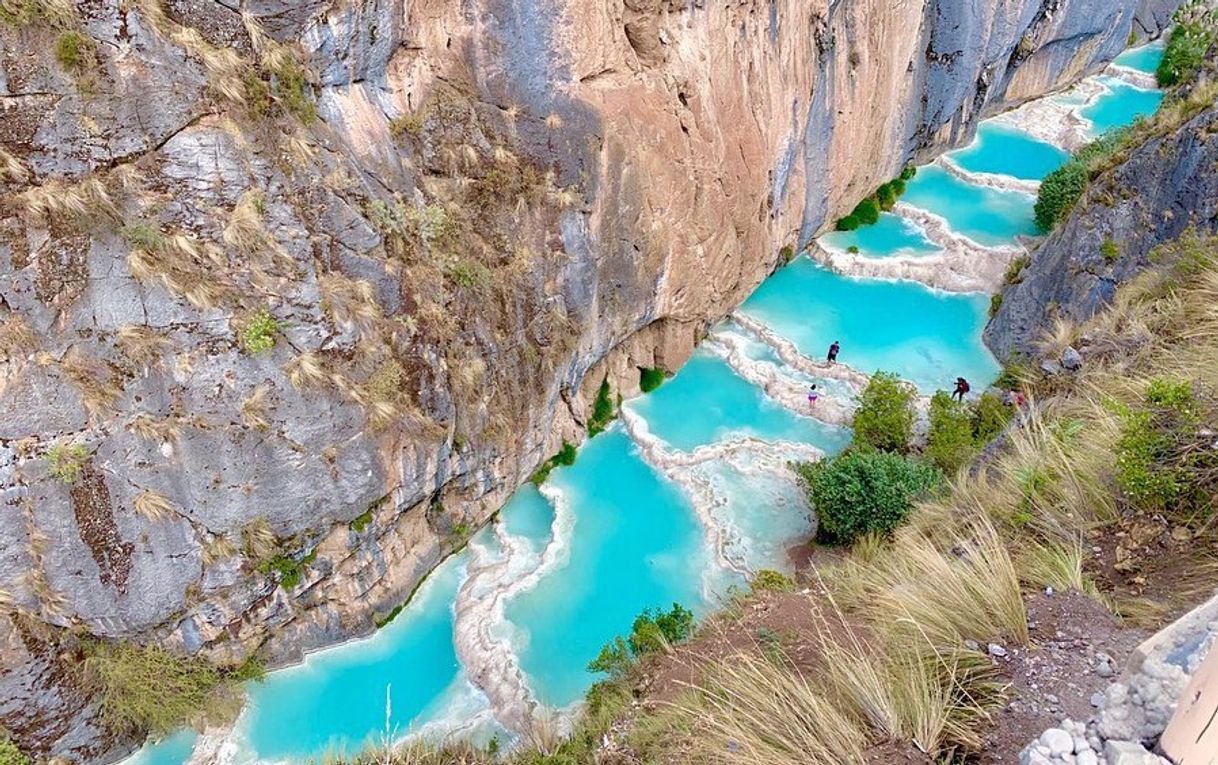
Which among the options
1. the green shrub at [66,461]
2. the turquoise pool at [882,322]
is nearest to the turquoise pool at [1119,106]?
the turquoise pool at [882,322]

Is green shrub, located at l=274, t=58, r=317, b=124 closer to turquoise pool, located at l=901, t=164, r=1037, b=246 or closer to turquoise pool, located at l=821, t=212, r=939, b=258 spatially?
turquoise pool, located at l=821, t=212, r=939, b=258

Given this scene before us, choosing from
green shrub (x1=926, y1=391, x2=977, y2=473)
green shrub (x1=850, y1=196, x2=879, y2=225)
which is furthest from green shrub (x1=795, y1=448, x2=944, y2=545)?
green shrub (x1=850, y1=196, x2=879, y2=225)

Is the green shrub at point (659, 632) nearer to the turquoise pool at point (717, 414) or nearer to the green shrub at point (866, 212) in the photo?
the turquoise pool at point (717, 414)

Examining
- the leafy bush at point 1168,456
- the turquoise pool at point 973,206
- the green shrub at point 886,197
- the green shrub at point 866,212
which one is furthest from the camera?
the green shrub at point 886,197

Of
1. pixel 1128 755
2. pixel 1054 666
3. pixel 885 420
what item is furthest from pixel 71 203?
pixel 885 420

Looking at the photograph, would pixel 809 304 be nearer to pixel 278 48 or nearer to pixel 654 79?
pixel 654 79

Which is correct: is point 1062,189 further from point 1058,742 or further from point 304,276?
point 1058,742
